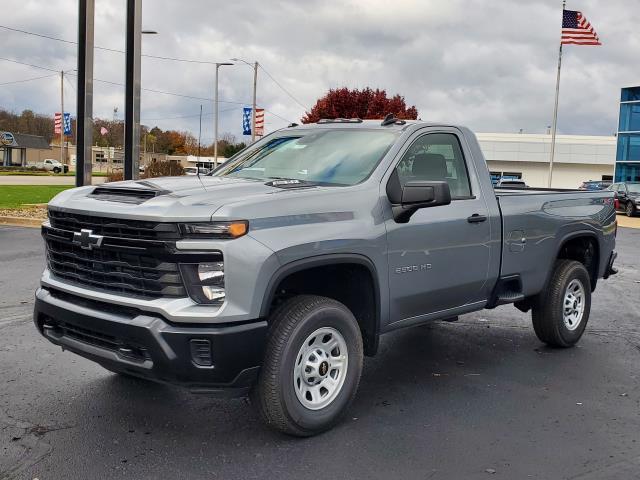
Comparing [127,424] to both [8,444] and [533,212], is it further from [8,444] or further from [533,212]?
[533,212]

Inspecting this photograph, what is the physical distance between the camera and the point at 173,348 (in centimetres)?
372

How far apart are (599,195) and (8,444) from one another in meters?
5.77

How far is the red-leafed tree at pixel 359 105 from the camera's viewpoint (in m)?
41.2

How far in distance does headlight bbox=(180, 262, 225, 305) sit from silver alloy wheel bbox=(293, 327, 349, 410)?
681mm

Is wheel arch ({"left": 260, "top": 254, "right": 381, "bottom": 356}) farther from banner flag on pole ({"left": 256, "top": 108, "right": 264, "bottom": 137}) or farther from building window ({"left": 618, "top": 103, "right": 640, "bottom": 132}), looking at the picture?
building window ({"left": 618, "top": 103, "right": 640, "bottom": 132})

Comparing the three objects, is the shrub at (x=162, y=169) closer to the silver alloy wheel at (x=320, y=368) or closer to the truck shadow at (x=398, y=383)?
the truck shadow at (x=398, y=383)

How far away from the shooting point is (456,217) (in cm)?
520

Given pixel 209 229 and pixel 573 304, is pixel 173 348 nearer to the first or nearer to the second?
pixel 209 229

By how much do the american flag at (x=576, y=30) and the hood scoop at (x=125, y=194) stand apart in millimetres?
28409

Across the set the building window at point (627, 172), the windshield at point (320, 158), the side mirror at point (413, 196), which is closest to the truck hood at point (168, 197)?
the windshield at point (320, 158)

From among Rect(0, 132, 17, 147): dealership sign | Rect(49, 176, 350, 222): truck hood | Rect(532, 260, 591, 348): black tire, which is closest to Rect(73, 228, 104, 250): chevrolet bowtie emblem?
Rect(49, 176, 350, 222): truck hood

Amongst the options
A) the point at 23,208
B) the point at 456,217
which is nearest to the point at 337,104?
the point at 23,208

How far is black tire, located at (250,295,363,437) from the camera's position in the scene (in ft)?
13.2

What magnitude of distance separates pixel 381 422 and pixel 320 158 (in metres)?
1.96
